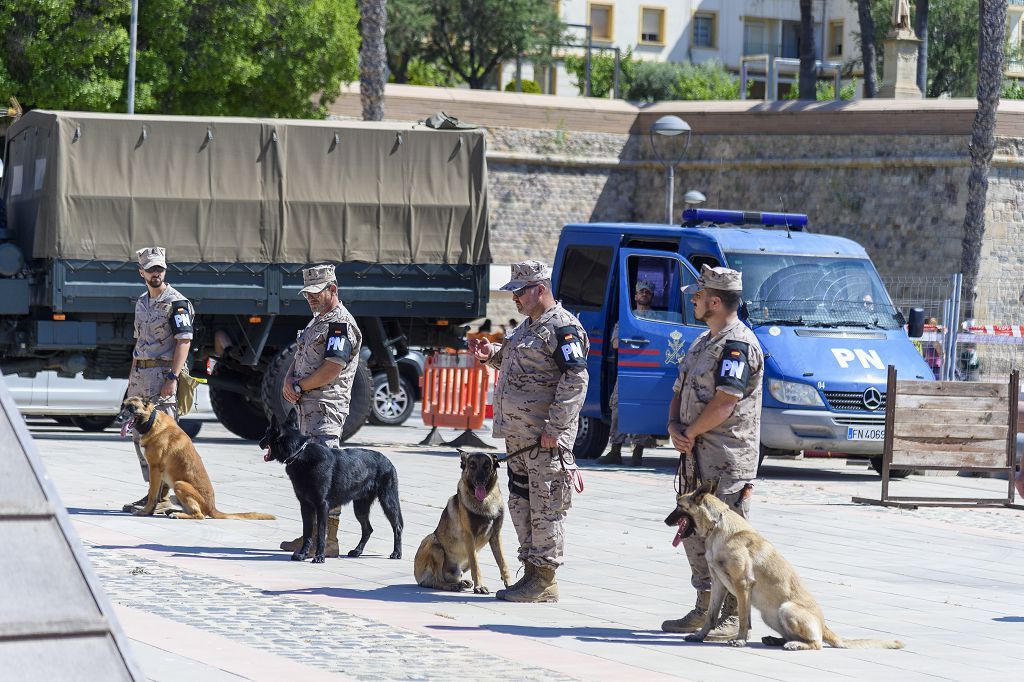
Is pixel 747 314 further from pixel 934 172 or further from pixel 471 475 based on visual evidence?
pixel 934 172

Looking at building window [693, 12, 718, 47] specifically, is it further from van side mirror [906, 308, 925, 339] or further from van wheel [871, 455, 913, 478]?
van wheel [871, 455, 913, 478]

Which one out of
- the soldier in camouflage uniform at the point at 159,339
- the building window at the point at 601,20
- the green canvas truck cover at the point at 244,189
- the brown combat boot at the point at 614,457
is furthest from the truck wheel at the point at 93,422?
the building window at the point at 601,20

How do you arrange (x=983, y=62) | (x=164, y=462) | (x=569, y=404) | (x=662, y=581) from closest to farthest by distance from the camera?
(x=569, y=404) → (x=662, y=581) → (x=164, y=462) → (x=983, y=62)

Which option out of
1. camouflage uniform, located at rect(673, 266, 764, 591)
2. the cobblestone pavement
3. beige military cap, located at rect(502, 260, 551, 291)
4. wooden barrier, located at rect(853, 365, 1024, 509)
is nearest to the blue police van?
wooden barrier, located at rect(853, 365, 1024, 509)

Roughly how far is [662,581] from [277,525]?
3176mm

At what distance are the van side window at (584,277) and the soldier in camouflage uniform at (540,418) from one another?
8.14m

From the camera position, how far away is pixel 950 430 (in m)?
14.5

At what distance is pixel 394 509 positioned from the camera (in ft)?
33.3

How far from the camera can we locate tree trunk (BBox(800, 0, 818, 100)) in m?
46.9

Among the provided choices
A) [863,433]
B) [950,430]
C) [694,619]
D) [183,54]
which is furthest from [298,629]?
[183,54]

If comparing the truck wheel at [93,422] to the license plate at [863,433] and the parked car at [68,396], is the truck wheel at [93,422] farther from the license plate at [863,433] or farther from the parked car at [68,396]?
the license plate at [863,433]

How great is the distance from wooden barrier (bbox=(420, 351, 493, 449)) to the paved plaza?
3.67 meters

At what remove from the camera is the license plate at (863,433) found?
15.6m

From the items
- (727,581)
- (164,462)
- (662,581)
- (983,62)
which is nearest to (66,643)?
(727,581)
